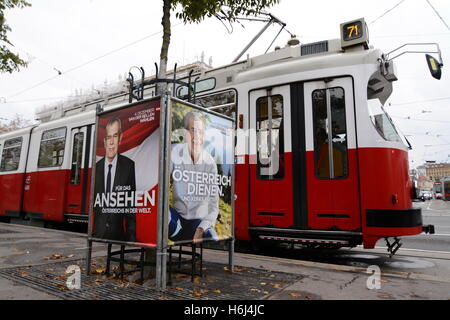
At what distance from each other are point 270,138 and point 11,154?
422 inches

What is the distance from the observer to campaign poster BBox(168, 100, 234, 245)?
396cm

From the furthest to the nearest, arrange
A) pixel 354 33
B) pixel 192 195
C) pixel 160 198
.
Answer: pixel 354 33 < pixel 192 195 < pixel 160 198

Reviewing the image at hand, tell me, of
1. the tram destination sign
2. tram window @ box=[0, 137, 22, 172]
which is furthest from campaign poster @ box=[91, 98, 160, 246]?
tram window @ box=[0, 137, 22, 172]

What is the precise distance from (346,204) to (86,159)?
698cm

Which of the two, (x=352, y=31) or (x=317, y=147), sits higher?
(x=352, y=31)

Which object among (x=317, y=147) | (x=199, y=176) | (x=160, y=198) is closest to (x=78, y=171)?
(x=199, y=176)

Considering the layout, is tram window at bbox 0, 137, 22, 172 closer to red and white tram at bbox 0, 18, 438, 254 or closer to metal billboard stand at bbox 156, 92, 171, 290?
red and white tram at bbox 0, 18, 438, 254

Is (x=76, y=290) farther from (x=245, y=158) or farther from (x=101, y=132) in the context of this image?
(x=245, y=158)

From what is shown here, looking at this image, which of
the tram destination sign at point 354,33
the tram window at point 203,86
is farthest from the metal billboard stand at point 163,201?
the tram destination sign at point 354,33

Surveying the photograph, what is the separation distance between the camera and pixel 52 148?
10.6 meters

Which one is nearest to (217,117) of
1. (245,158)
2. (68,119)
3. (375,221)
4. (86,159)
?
(245,158)

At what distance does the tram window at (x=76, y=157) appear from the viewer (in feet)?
31.2

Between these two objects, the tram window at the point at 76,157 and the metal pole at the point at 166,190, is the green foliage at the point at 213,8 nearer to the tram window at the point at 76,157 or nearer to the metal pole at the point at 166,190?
the metal pole at the point at 166,190

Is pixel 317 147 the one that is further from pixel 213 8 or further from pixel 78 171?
pixel 78 171
